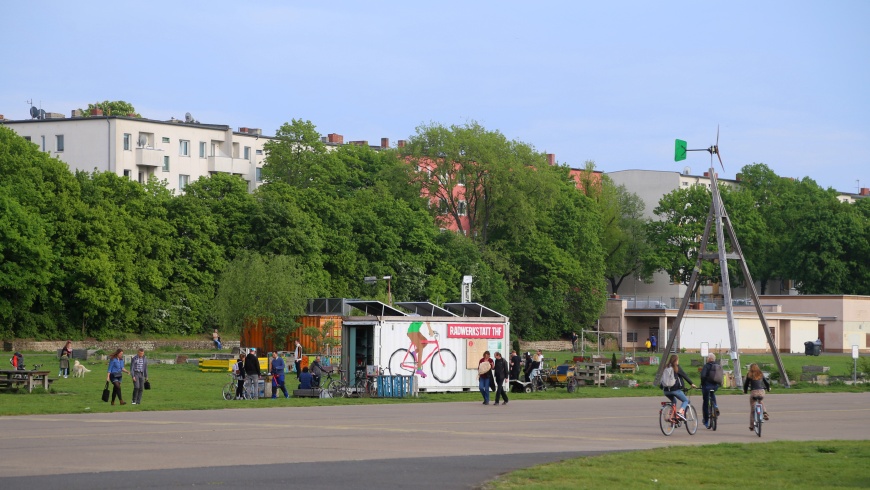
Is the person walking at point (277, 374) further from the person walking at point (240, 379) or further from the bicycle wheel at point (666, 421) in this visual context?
the bicycle wheel at point (666, 421)

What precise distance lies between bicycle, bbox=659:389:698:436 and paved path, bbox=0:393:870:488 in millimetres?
225

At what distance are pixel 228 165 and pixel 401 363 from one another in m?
70.4

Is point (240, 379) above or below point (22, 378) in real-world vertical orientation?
above

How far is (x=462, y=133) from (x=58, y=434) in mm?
78048

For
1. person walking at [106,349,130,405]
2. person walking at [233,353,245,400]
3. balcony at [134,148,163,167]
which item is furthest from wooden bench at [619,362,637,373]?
balcony at [134,148,163,167]

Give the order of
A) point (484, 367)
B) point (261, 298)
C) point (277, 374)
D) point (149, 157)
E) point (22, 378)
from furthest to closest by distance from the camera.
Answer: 1. point (149, 157)
2. point (261, 298)
3. point (22, 378)
4. point (277, 374)
5. point (484, 367)

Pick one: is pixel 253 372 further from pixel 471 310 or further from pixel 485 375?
pixel 471 310

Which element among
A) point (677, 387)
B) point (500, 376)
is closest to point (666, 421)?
point (677, 387)

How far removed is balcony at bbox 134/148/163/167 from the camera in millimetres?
99062

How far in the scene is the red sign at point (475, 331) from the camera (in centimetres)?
4156

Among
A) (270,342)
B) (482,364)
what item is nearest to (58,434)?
(482,364)

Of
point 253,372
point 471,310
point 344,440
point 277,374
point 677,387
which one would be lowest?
point 344,440

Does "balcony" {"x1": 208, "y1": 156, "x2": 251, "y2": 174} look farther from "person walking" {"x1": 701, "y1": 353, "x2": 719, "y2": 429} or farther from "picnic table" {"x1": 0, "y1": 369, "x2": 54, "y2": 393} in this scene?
"person walking" {"x1": 701, "y1": 353, "x2": 719, "y2": 429}

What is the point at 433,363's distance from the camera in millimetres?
41219
